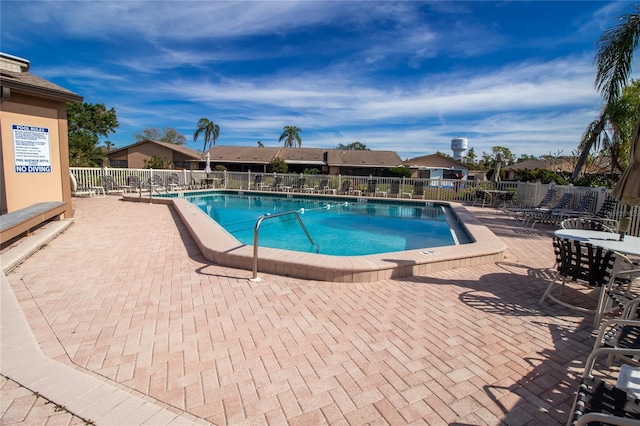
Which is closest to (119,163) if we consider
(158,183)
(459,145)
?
(158,183)

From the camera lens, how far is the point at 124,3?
28.1 feet

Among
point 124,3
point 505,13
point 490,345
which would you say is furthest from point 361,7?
point 490,345

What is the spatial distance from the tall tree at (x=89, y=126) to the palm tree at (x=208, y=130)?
18758 mm

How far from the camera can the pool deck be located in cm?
201

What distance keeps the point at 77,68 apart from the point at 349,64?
862 inches

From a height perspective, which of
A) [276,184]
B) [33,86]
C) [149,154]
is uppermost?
[149,154]

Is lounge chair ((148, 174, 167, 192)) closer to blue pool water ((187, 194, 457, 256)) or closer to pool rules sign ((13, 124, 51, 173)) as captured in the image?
blue pool water ((187, 194, 457, 256))

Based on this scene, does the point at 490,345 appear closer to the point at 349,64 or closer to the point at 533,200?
the point at 533,200

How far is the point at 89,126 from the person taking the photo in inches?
1357

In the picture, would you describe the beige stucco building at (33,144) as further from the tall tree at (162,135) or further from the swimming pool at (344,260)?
the tall tree at (162,135)

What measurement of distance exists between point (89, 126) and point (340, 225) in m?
36.2

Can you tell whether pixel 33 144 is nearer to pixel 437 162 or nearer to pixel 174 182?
pixel 174 182

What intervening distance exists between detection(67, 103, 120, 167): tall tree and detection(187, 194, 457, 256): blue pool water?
22929 millimetres

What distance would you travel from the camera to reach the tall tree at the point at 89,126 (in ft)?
101
